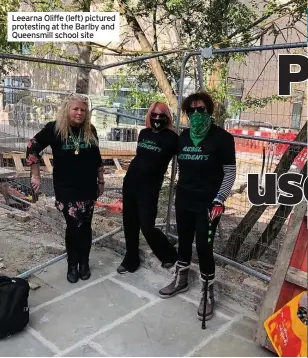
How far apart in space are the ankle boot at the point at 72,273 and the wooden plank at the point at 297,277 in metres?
1.99

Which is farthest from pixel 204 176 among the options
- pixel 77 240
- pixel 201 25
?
pixel 201 25

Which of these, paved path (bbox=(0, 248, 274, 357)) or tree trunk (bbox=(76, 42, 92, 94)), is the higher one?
tree trunk (bbox=(76, 42, 92, 94))

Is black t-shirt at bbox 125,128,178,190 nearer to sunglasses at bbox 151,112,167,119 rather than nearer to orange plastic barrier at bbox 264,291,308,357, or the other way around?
sunglasses at bbox 151,112,167,119

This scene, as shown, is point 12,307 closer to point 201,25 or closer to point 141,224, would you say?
point 141,224

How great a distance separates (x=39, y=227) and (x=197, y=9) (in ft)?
16.5

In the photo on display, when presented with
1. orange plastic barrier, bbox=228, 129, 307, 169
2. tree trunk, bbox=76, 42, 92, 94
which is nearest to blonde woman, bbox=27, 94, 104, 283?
orange plastic barrier, bbox=228, 129, 307, 169

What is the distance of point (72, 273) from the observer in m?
3.72

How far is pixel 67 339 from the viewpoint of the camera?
2834 mm

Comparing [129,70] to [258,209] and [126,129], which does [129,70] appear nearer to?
[126,129]

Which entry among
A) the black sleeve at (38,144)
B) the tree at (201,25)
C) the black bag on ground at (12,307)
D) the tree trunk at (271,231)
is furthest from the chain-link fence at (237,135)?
the black bag on ground at (12,307)

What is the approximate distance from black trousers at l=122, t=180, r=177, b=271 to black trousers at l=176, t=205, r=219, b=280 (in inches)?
15.4

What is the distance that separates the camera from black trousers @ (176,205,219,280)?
9.92ft

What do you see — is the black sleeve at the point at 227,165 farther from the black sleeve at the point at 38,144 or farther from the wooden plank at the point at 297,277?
the black sleeve at the point at 38,144

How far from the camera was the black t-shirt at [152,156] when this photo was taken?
345 centimetres
